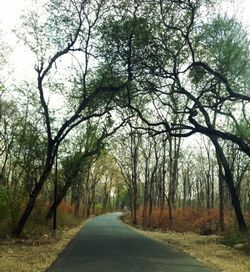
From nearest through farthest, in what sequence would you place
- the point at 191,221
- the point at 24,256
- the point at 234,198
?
1. the point at 24,256
2. the point at 234,198
3. the point at 191,221

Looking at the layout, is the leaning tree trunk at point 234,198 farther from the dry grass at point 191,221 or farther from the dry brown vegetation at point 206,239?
the dry grass at point 191,221

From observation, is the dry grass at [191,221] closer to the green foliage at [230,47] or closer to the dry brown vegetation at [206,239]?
the dry brown vegetation at [206,239]

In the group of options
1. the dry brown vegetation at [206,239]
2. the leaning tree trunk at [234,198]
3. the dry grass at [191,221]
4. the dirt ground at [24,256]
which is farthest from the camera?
the dry grass at [191,221]

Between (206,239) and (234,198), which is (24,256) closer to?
(206,239)

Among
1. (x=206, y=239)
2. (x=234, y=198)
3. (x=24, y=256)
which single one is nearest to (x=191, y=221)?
(x=206, y=239)

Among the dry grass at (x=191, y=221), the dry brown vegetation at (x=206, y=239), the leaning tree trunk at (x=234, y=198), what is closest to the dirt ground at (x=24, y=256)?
the dry brown vegetation at (x=206, y=239)

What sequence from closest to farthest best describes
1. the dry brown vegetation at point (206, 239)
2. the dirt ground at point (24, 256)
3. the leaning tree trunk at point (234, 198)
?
1. the dirt ground at point (24, 256)
2. the dry brown vegetation at point (206, 239)
3. the leaning tree trunk at point (234, 198)

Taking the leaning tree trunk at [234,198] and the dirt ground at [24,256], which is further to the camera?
the leaning tree trunk at [234,198]

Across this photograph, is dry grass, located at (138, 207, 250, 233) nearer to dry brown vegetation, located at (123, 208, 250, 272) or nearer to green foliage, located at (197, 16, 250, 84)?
dry brown vegetation, located at (123, 208, 250, 272)

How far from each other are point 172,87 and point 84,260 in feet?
32.9

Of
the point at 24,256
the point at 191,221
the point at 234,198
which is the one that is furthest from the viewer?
the point at 191,221

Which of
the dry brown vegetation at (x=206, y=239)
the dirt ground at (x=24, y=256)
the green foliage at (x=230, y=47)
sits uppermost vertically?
the green foliage at (x=230, y=47)

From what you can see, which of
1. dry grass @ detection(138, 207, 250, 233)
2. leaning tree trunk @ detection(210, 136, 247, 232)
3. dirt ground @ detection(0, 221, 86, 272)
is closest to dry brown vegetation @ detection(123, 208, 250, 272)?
dry grass @ detection(138, 207, 250, 233)

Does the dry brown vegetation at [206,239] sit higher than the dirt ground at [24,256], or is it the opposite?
the dry brown vegetation at [206,239]
